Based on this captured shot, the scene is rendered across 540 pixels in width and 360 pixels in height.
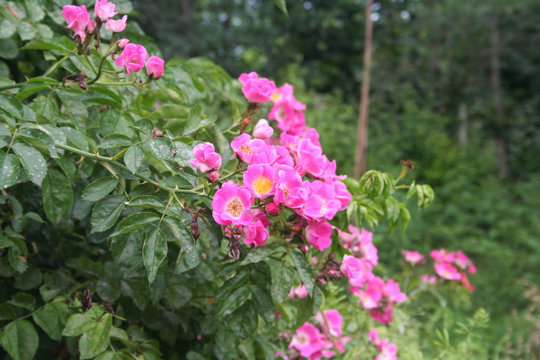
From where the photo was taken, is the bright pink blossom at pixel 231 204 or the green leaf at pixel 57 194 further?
the green leaf at pixel 57 194

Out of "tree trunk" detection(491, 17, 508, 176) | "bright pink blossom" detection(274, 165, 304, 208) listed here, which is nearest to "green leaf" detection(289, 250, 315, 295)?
"bright pink blossom" detection(274, 165, 304, 208)

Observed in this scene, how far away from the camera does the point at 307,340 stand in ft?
3.74

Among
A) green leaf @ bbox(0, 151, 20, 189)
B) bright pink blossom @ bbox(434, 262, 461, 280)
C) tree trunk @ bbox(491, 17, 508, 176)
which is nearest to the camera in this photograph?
green leaf @ bbox(0, 151, 20, 189)

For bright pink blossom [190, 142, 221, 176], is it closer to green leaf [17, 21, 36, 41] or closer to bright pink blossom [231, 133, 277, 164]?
bright pink blossom [231, 133, 277, 164]

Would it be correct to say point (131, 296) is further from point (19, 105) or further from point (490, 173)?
point (490, 173)

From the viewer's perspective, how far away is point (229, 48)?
7.01 metres

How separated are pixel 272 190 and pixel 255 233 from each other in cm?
10

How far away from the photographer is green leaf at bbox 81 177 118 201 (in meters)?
0.70

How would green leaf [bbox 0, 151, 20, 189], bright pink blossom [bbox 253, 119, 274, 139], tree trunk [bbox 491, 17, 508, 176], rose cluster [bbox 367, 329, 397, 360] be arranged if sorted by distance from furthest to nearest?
tree trunk [bbox 491, 17, 508, 176]
rose cluster [bbox 367, 329, 397, 360]
bright pink blossom [bbox 253, 119, 274, 139]
green leaf [bbox 0, 151, 20, 189]

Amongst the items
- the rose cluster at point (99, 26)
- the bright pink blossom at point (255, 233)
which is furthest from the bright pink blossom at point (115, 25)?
the bright pink blossom at point (255, 233)

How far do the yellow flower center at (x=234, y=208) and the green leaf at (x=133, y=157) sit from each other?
142 millimetres

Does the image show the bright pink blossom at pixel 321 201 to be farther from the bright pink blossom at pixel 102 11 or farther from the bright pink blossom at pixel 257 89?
the bright pink blossom at pixel 102 11

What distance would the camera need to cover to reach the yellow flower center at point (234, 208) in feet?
2.15

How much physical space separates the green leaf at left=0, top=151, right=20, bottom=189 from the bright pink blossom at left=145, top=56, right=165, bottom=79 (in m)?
0.27
